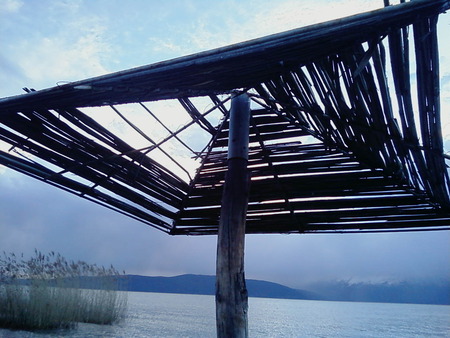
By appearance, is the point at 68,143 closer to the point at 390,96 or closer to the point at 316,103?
the point at 316,103

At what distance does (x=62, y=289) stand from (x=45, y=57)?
5.43 metres

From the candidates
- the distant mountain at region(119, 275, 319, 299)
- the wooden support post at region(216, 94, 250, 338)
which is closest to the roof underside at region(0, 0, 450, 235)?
the wooden support post at region(216, 94, 250, 338)

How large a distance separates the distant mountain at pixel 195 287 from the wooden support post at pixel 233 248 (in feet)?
585

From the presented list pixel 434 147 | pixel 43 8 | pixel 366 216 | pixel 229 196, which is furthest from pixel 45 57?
pixel 434 147

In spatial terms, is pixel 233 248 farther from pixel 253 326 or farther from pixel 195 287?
pixel 195 287

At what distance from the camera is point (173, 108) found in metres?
2.63

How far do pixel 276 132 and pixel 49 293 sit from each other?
6.90 meters

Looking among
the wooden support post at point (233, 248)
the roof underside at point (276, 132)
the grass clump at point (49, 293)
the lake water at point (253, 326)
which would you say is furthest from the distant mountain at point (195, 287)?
the wooden support post at point (233, 248)

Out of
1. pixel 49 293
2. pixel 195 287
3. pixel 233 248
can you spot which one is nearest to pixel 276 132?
pixel 233 248

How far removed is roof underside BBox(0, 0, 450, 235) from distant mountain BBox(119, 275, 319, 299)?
6975 inches

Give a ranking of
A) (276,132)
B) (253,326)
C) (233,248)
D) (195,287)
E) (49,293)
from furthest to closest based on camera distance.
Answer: (195,287)
(253,326)
(49,293)
(276,132)
(233,248)

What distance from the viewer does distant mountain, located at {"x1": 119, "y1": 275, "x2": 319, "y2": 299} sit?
179 m

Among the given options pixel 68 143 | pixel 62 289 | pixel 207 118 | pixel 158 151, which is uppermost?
pixel 207 118

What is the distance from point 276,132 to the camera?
9.71ft
